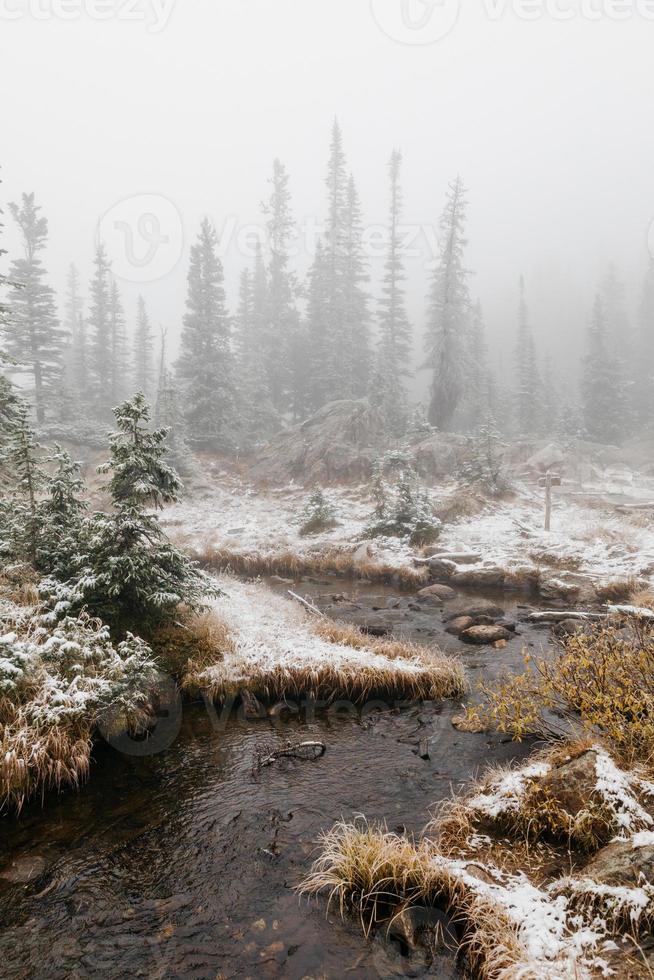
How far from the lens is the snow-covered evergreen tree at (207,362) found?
3816cm

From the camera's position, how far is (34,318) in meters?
38.6

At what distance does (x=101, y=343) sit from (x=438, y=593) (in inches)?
1791

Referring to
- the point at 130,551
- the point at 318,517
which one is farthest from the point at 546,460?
the point at 130,551

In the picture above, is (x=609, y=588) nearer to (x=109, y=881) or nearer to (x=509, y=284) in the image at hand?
(x=109, y=881)

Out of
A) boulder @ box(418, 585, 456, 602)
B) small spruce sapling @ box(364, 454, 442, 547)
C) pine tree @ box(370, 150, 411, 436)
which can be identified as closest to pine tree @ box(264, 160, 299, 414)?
pine tree @ box(370, 150, 411, 436)

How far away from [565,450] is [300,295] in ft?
101

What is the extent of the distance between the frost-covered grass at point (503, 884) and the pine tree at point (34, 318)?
39.8 metres

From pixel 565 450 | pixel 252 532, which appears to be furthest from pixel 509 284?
pixel 252 532

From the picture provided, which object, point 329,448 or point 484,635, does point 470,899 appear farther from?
point 329,448

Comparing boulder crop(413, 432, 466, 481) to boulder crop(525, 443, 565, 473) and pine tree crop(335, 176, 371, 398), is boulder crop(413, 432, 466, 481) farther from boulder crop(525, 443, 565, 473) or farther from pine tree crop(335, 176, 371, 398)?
pine tree crop(335, 176, 371, 398)

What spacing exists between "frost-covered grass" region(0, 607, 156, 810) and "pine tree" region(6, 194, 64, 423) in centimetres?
3451

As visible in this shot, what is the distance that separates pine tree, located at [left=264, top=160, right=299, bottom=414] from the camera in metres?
47.5

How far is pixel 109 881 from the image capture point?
4.90 meters

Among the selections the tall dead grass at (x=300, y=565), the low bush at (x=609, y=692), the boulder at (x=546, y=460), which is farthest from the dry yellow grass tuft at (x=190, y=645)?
the boulder at (x=546, y=460)
